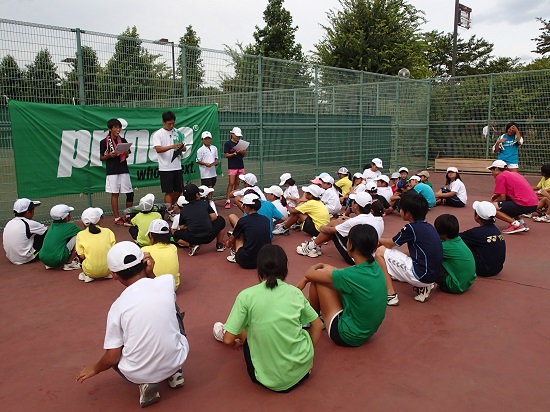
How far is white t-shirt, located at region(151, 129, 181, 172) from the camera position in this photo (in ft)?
25.0

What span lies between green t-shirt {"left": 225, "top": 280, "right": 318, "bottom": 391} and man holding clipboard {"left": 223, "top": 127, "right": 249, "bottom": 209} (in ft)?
20.6

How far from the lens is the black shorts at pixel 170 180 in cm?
782

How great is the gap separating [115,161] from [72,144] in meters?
0.74

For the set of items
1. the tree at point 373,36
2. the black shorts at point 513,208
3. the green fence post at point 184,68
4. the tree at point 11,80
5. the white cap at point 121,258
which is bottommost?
the black shorts at point 513,208

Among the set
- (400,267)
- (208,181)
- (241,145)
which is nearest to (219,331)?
(400,267)

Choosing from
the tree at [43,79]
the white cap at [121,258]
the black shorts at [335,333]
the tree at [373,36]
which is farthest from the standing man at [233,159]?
the tree at [373,36]

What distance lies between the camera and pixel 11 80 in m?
6.46

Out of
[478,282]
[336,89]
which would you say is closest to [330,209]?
[478,282]

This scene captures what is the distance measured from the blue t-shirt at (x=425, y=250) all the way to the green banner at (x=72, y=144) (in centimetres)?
556

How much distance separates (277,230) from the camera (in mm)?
7125

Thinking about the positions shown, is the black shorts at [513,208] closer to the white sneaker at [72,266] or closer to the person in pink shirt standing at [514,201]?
the person in pink shirt standing at [514,201]

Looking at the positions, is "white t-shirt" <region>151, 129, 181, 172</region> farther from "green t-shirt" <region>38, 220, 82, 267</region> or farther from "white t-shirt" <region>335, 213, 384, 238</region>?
"white t-shirt" <region>335, 213, 384, 238</region>

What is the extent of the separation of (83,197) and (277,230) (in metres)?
3.61

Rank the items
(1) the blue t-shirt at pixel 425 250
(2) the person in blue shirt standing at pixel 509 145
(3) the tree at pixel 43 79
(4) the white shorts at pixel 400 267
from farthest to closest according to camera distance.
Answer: (2) the person in blue shirt standing at pixel 509 145 < (3) the tree at pixel 43 79 < (4) the white shorts at pixel 400 267 < (1) the blue t-shirt at pixel 425 250
